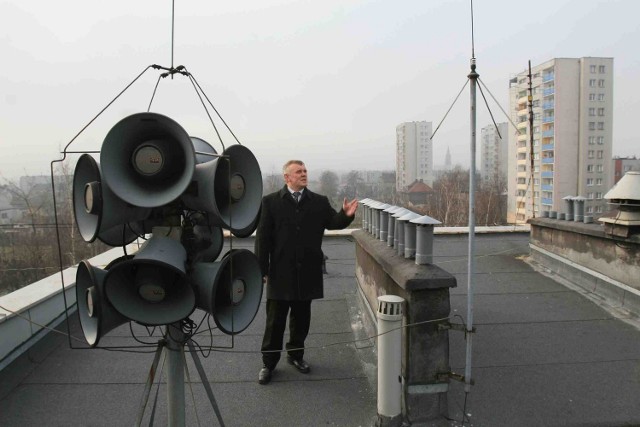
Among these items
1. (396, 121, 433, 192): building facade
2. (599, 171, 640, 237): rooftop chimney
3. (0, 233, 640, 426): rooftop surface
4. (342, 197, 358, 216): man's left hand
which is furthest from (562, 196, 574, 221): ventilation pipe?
(396, 121, 433, 192): building facade

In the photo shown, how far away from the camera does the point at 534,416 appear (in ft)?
10.9

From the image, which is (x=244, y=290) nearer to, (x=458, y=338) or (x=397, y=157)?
(x=458, y=338)

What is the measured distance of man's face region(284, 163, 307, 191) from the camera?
396 cm

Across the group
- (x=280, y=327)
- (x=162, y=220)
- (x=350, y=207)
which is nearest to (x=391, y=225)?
(x=350, y=207)

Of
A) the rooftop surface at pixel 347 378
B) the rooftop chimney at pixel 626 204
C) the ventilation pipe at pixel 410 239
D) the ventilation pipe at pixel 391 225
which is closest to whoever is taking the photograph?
the rooftop surface at pixel 347 378

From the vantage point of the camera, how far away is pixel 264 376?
3.91 meters

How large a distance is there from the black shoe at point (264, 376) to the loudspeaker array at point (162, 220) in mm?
1584

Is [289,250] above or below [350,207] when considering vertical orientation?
below

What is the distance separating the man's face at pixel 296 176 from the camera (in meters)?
3.96

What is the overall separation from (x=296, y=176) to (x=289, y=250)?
63cm

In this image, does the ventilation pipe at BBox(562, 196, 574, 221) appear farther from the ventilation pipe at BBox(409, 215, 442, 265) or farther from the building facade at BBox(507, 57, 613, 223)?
the building facade at BBox(507, 57, 613, 223)

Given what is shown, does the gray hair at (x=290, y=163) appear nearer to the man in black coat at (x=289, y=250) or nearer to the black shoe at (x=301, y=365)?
the man in black coat at (x=289, y=250)

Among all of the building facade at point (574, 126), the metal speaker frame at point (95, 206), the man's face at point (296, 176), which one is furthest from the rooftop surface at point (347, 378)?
the building facade at point (574, 126)

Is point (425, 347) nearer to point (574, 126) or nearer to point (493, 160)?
point (574, 126)
